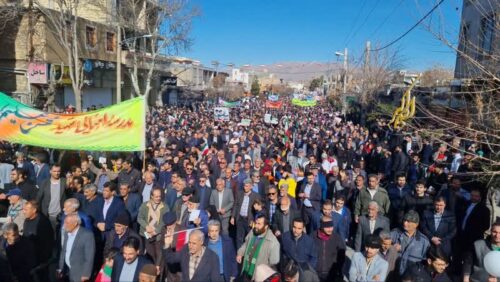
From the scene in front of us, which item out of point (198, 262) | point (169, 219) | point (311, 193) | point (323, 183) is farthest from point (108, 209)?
point (323, 183)

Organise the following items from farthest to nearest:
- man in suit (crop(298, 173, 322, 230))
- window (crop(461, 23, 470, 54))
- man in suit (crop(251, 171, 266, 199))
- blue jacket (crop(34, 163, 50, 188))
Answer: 1. blue jacket (crop(34, 163, 50, 188))
2. man in suit (crop(251, 171, 266, 199))
3. man in suit (crop(298, 173, 322, 230))
4. window (crop(461, 23, 470, 54))

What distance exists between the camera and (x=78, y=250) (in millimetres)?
4410

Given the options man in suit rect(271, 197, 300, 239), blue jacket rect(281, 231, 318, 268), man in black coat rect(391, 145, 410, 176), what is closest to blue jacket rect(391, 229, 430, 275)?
blue jacket rect(281, 231, 318, 268)

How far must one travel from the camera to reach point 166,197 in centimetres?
682

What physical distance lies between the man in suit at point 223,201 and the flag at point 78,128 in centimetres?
188

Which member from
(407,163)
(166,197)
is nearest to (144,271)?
(166,197)

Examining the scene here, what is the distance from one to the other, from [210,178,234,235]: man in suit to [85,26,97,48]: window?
21.6 meters

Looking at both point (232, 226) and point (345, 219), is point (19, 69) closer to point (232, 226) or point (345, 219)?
point (232, 226)

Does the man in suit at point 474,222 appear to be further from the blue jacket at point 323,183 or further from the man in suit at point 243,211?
the man in suit at point 243,211

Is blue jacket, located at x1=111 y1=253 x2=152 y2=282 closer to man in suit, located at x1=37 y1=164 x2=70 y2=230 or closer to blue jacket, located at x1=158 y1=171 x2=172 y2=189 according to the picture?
man in suit, located at x1=37 y1=164 x2=70 y2=230

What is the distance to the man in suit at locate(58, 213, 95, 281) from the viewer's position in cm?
438

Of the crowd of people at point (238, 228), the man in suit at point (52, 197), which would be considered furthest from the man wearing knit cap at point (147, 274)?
the man in suit at point (52, 197)

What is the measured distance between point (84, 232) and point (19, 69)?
1923cm

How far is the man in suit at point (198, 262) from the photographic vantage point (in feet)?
12.8
